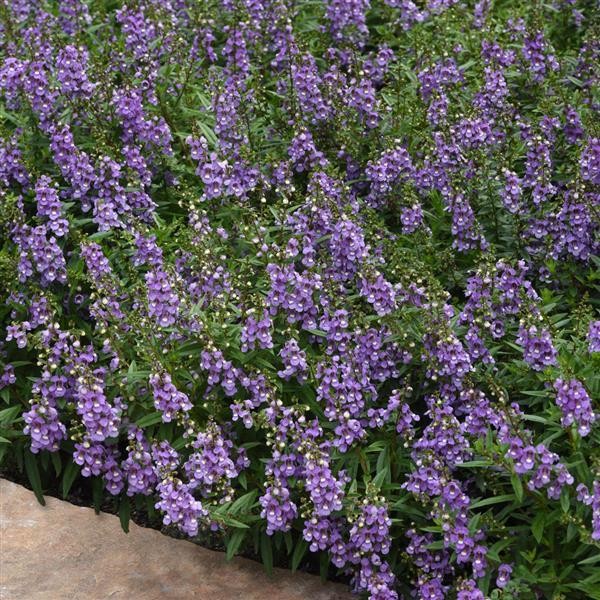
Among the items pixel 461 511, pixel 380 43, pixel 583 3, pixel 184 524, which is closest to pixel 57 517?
pixel 184 524

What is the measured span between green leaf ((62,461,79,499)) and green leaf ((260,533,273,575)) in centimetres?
127

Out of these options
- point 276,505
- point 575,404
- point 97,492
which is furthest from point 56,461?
point 575,404

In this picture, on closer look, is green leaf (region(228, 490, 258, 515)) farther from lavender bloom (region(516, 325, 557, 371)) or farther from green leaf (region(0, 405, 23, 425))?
lavender bloom (region(516, 325, 557, 371))

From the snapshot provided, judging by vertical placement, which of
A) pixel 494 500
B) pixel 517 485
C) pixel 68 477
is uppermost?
pixel 517 485

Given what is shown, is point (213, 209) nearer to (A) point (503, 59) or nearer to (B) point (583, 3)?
(A) point (503, 59)

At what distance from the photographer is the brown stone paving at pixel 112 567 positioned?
20.3ft

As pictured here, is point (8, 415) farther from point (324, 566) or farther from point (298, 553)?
point (324, 566)

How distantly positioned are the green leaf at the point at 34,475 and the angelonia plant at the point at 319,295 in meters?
0.02

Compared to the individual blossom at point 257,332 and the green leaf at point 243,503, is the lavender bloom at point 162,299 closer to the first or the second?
the individual blossom at point 257,332

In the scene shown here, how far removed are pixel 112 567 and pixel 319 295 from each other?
1935 millimetres

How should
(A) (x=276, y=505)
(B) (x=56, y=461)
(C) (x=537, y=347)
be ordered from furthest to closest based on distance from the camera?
(B) (x=56, y=461) < (C) (x=537, y=347) < (A) (x=276, y=505)

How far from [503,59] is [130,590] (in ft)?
15.6

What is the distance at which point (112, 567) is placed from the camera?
250 inches

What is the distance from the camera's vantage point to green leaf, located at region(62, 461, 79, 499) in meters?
6.71
